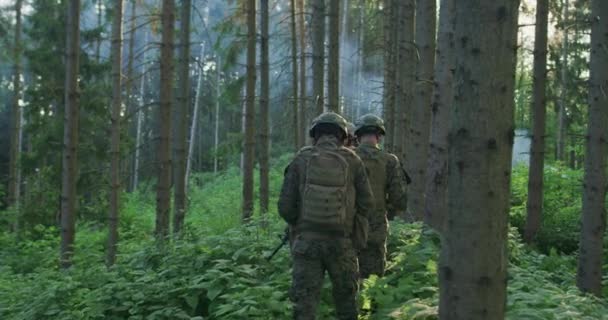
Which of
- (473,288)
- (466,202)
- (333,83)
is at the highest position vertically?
(333,83)

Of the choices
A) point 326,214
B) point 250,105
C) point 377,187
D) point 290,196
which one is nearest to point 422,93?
point 377,187

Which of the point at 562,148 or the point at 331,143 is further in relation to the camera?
the point at 562,148

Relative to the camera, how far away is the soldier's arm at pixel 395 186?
6891mm

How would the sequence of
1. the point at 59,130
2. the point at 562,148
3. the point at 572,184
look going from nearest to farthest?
the point at 572,184
the point at 59,130
the point at 562,148

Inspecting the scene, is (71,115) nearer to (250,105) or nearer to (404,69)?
(250,105)

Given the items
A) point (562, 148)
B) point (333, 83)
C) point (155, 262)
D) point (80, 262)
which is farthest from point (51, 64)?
point (562, 148)

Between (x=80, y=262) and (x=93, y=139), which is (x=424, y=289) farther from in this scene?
(x=93, y=139)

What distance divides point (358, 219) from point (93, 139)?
16.4 meters

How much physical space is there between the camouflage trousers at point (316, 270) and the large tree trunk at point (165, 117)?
5.67 meters

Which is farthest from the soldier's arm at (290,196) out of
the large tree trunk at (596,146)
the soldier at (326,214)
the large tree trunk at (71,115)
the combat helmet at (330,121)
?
the large tree trunk at (71,115)

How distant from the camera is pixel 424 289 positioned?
593cm

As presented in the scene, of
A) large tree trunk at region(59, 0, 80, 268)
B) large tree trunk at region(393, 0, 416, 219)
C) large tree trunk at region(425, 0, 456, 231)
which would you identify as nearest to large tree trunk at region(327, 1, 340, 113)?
large tree trunk at region(393, 0, 416, 219)

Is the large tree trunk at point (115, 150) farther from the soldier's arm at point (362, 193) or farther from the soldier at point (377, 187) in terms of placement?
the soldier's arm at point (362, 193)

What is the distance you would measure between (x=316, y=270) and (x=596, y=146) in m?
5.27
